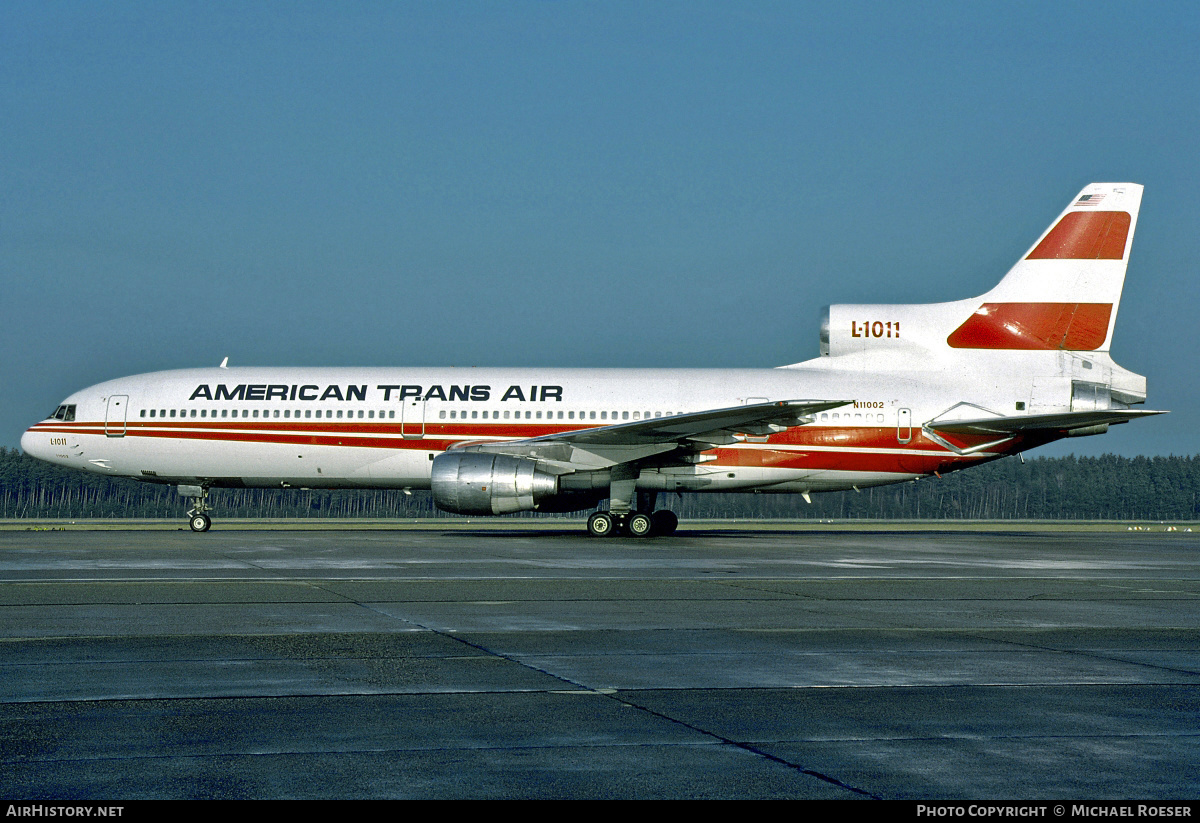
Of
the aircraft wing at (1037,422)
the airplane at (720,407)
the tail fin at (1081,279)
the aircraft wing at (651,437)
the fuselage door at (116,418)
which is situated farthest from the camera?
the fuselage door at (116,418)

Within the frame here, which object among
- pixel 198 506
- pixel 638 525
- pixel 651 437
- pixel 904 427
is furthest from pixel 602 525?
pixel 198 506

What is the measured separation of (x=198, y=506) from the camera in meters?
30.2

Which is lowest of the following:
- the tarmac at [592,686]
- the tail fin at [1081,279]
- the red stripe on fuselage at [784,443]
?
the tarmac at [592,686]

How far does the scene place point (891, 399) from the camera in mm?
28328

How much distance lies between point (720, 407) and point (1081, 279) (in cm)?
976

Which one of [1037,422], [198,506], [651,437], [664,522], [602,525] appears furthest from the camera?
[198,506]

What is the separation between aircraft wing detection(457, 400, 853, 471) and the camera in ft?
81.7

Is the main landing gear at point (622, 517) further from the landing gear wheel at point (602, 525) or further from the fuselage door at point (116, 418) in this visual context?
the fuselage door at point (116, 418)

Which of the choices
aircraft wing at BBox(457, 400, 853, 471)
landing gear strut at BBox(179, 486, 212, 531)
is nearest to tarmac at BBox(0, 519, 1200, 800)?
aircraft wing at BBox(457, 400, 853, 471)

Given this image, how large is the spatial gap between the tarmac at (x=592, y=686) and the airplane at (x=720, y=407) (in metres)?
11.3

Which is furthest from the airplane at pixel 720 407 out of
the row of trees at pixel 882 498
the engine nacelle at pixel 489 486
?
the row of trees at pixel 882 498

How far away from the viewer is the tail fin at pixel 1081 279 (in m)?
28.6

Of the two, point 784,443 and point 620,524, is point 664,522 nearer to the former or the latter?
point 620,524

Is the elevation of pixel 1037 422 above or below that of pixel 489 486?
above
